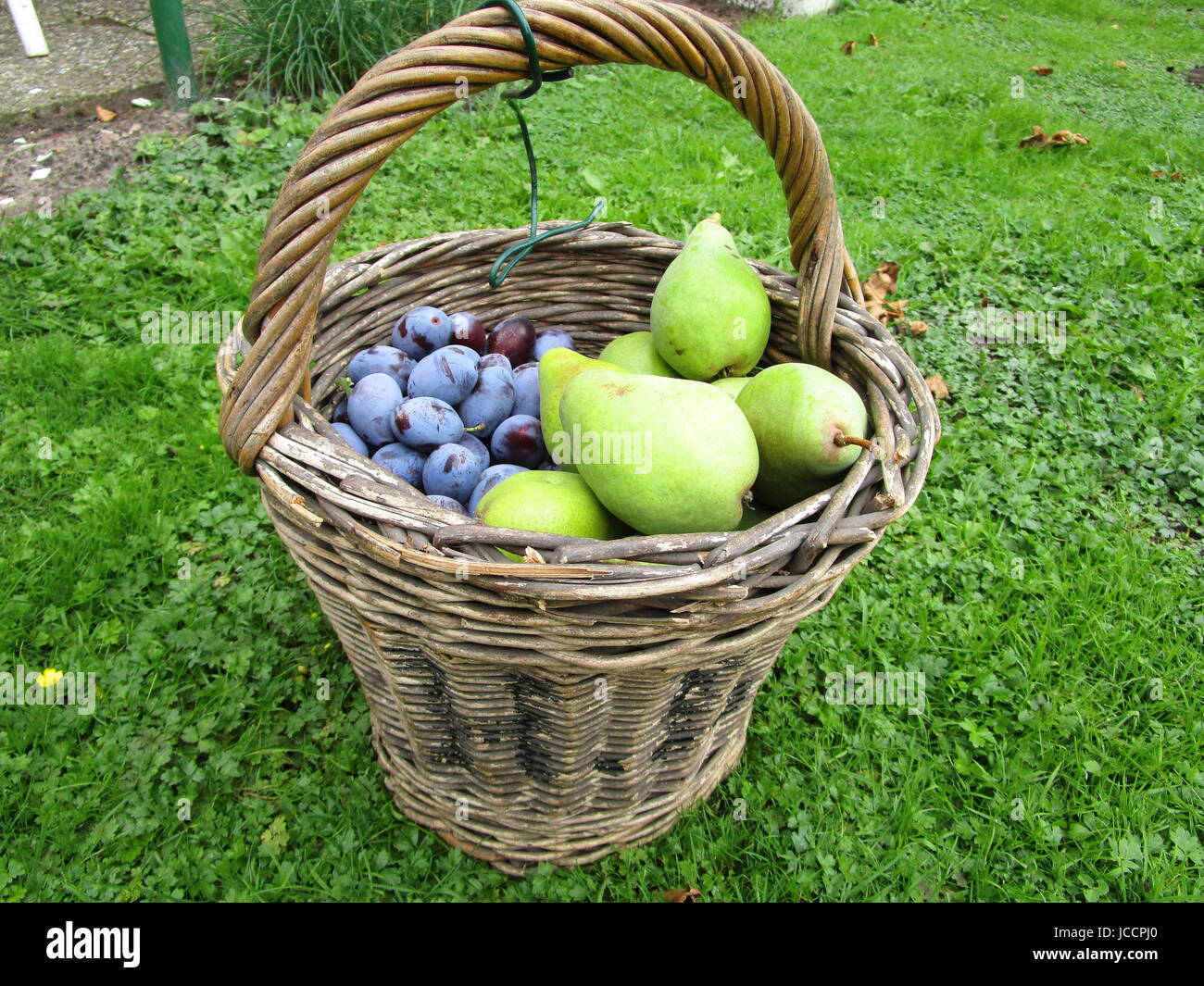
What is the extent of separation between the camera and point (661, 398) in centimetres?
146

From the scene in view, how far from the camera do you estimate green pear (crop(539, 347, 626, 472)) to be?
175 cm

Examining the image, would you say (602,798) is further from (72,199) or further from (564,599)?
(72,199)

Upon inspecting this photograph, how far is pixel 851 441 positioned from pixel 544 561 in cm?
61

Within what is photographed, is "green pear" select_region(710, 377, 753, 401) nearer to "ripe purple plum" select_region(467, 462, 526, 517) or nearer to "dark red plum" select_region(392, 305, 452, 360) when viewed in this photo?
"ripe purple plum" select_region(467, 462, 526, 517)

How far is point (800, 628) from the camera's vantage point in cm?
230

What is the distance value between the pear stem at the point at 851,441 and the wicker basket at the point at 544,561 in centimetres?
4

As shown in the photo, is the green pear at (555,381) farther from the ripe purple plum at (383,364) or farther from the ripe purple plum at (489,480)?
the ripe purple plum at (383,364)

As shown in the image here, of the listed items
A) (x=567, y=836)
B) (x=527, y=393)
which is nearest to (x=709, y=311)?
(x=527, y=393)

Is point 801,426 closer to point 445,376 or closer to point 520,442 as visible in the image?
point 520,442

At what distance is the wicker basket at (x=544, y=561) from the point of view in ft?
3.94

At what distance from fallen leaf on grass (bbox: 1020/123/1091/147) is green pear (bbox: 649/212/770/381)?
3.82m
